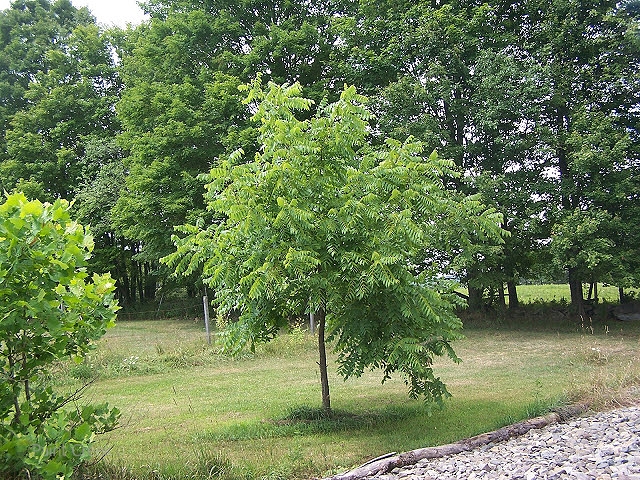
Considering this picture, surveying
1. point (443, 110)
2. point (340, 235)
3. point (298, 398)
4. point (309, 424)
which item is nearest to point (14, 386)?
point (340, 235)

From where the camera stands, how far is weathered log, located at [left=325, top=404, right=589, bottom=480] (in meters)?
5.75

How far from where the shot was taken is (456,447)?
639cm

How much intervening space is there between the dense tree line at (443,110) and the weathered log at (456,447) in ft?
22.8

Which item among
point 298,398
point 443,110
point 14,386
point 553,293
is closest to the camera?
point 14,386

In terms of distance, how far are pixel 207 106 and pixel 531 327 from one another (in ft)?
45.6

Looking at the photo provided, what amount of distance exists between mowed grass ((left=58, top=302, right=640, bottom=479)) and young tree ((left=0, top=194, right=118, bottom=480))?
1.62 metres

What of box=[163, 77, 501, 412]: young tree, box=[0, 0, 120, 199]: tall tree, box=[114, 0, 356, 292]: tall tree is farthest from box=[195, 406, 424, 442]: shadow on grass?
box=[0, 0, 120, 199]: tall tree

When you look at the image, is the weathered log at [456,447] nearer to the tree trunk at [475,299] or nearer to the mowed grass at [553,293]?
the tree trunk at [475,299]

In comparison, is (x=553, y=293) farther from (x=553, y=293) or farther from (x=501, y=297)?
(x=501, y=297)

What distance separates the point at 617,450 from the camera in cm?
562

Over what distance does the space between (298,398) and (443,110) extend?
13958mm

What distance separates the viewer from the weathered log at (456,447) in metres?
5.75

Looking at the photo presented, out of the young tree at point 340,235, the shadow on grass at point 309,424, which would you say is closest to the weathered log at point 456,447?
the young tree at point 340,235

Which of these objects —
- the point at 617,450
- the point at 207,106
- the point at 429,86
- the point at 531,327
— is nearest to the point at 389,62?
the point at 429,86
